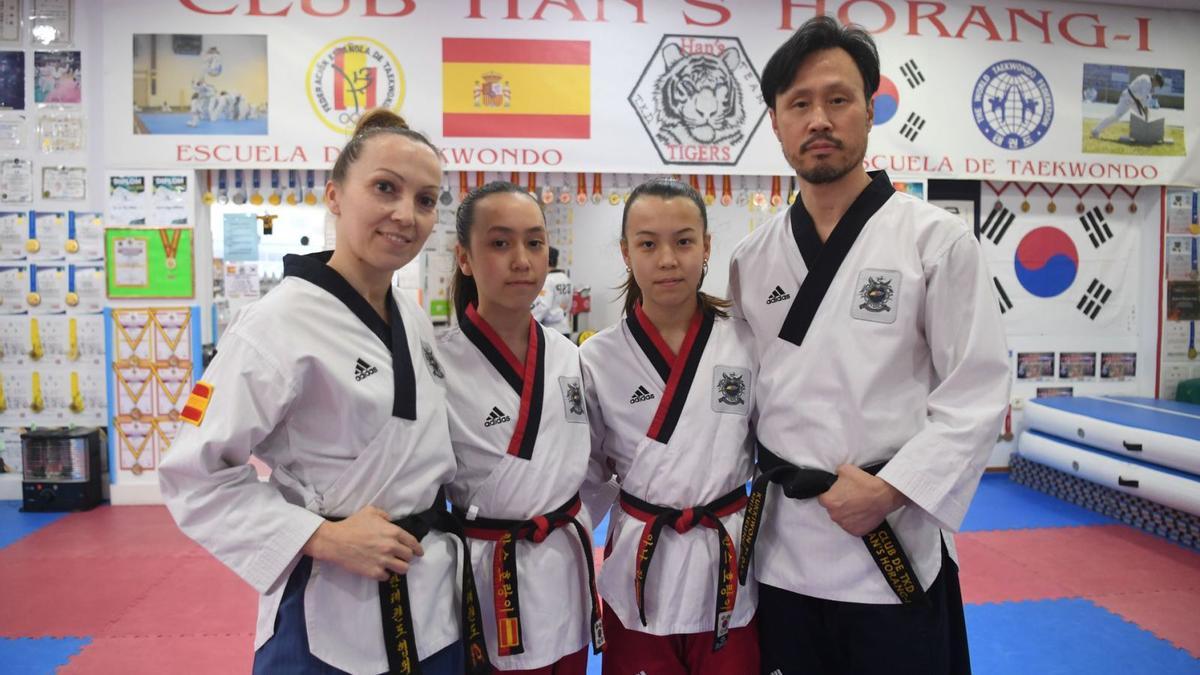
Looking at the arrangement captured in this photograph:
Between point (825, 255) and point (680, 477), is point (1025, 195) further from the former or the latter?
point (680, 477)

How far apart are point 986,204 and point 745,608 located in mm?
5531

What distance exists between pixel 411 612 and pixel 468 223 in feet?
A: 3.22

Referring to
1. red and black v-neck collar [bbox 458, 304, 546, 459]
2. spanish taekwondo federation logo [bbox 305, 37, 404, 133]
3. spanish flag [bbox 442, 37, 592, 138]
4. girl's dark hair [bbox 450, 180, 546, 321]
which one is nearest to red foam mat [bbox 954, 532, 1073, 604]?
red and black v-neck collar [bbox 458, 304, 546, 459]

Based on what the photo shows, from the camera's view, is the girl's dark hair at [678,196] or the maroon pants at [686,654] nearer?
the maroon pants at [686,654]

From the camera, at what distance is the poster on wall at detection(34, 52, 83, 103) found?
5227mm

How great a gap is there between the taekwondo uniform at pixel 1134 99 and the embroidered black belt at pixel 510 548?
646 cm

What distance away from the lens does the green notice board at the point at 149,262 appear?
515 cm

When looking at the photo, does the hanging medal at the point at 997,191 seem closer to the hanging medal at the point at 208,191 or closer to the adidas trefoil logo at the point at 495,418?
the adidas trefoil logo at the point at 495,418

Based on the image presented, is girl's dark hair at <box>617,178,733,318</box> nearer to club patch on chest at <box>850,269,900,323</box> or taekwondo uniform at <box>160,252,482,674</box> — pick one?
club patch on chest at <box>850,269,900,323</box>

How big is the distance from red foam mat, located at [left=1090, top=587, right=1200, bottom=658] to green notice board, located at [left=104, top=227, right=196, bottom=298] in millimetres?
6292

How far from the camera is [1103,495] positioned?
5.03 m

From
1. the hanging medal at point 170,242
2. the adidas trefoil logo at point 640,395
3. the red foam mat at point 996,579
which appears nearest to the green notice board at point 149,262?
the hanging medal at point 170,242

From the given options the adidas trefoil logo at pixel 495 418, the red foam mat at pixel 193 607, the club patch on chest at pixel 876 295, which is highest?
the club patch on chest at pixel 876 295

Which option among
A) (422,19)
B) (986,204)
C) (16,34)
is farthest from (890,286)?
(16,34)
